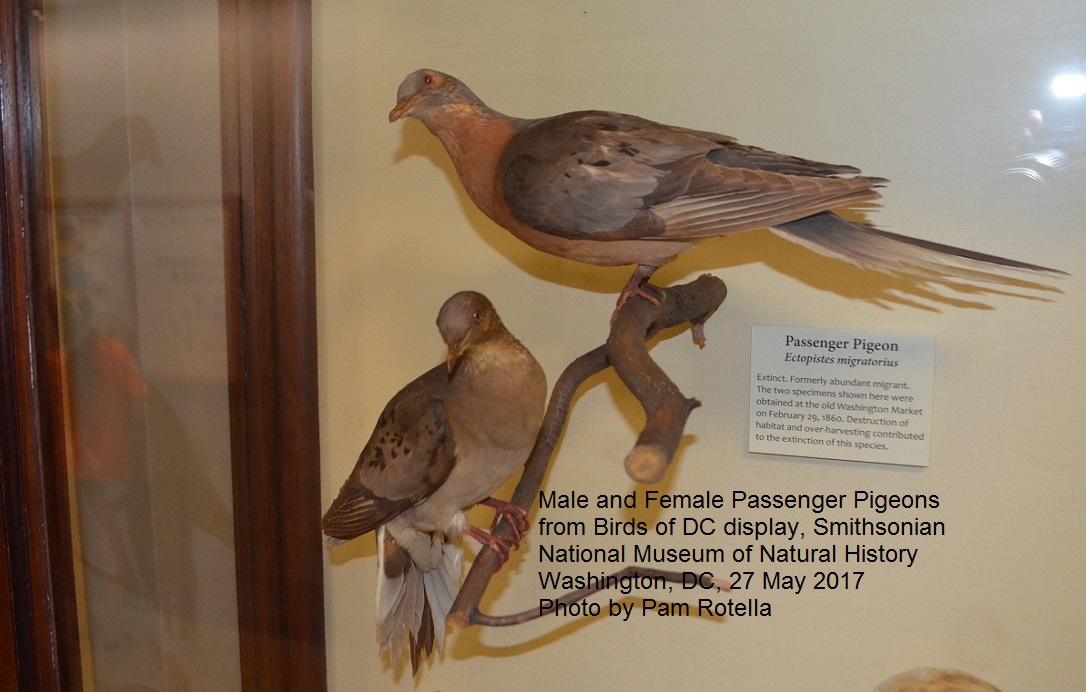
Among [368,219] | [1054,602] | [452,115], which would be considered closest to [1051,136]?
[1054,602]

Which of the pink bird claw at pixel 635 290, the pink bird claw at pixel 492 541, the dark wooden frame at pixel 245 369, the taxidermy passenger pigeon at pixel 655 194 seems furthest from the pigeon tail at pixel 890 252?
the dark wooden frame at pixel 245 369

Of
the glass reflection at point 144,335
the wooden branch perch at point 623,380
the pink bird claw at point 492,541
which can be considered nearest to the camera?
the wooden branch perch at point 623,380

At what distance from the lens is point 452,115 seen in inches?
29.6

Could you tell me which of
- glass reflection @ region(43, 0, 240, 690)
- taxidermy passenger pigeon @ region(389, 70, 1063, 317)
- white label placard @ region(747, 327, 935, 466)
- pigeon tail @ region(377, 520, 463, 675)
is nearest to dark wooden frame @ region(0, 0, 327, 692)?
glass reflection @ region(43, 0, 240, 690)

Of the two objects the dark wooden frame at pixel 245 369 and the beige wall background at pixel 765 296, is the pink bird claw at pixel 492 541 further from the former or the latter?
the dark wooden frame at pixel 245 369

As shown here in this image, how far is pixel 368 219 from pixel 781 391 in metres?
0.44

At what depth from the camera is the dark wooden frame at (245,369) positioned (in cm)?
87

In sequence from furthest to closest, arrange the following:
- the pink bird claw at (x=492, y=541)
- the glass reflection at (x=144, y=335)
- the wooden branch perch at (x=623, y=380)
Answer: the glass reflection at (x=144, y=335) < the pink bird claw at (x=492, y=541) < the wooden branch perch at (x=623, y=380)

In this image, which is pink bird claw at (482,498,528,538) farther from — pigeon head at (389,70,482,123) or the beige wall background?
pigeon head at (389,70,482,123)

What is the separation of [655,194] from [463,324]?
19 cm

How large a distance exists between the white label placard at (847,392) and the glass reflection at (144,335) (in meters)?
0.57

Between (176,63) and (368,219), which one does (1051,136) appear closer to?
(368,219)

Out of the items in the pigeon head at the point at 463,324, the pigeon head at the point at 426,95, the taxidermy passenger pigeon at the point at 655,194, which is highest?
the pigeon head at the point at 426,95

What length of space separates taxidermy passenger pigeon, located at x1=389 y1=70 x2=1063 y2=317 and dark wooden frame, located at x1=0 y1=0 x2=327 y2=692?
252mm
